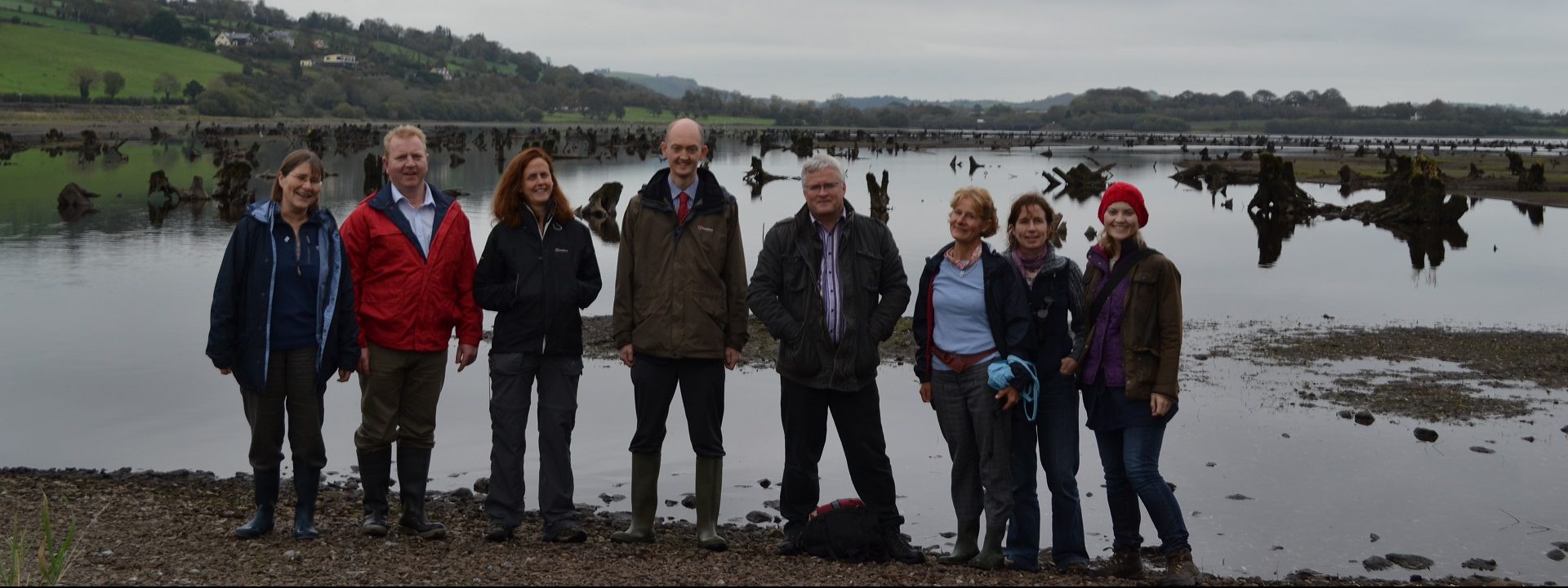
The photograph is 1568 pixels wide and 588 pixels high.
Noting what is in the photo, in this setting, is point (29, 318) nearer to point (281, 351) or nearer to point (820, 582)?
point (281, 351)

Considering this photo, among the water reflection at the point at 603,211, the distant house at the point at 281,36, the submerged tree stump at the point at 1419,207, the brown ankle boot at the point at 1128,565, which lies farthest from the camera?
the distant house at the point at 281,36

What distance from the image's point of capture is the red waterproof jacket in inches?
234

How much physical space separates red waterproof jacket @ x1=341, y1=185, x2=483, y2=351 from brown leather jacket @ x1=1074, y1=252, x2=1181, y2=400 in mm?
2764

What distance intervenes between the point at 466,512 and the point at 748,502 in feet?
5.61

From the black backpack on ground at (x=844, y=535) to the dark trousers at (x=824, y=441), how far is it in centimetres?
10

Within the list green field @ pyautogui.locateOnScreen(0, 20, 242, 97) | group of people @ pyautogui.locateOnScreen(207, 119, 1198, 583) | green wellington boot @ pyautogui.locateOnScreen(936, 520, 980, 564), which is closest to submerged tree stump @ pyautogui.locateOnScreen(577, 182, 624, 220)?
group of people @ pyautogui.locateOnScreen(207, 119, 1198, 583)

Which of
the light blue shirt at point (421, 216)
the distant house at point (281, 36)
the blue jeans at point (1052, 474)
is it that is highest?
the distant house at point (281, 36)

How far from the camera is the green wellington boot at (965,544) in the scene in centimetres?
612

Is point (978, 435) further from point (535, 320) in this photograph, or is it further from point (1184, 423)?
point (1184, 423)

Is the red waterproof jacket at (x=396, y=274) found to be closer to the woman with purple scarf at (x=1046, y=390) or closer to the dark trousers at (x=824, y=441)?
the dark trousers at (x=824, y=441)

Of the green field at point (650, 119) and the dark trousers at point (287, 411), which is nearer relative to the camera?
the dark trousers at point (287, 411)

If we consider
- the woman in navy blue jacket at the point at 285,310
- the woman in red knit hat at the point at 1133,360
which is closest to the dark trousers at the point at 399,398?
the woman in navy blue jacket at the point at 285,310

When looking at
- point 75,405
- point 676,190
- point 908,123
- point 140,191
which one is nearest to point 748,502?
point 676,190

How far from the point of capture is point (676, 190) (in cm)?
596
